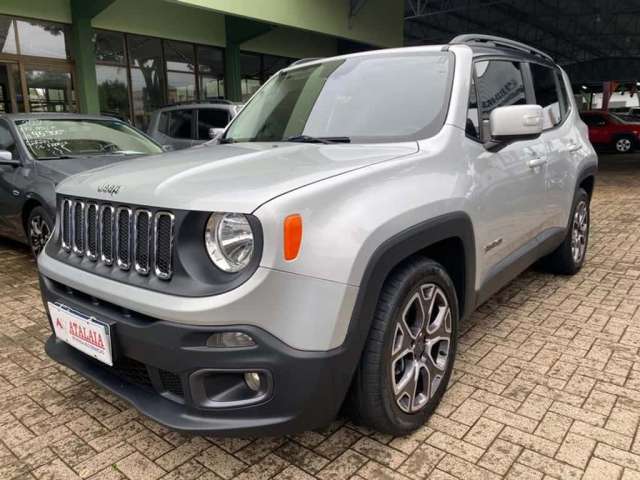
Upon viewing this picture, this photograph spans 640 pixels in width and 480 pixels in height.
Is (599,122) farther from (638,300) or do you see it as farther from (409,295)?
(409,295)

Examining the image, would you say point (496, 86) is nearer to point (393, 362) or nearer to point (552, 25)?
point (393, 362)

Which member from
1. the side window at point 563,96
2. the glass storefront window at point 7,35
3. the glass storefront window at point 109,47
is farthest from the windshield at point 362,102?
the glass storefront window at point 109,47

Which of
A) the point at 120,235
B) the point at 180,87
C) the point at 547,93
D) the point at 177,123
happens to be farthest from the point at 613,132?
the point at 120,235

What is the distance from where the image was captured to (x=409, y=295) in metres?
2.25

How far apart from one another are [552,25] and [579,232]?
92.9 ft

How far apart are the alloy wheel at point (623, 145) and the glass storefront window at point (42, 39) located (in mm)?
18262

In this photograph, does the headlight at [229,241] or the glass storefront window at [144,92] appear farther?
the glass storefront window at [144,92]

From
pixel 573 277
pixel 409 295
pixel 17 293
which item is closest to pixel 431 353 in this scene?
pixel 409 295

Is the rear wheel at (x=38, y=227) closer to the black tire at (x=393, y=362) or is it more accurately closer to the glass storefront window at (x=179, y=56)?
the black tire at (x=393, y=362)

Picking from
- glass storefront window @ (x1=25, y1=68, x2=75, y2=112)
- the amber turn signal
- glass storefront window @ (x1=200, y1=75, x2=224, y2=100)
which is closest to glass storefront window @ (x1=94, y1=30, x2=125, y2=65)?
glass storefront window @ (x1=25, y1=68, x2=75, y2=112)

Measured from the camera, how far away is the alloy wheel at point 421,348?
7.46ft

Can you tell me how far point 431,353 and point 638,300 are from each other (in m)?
2.49

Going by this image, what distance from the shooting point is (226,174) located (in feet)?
7.18

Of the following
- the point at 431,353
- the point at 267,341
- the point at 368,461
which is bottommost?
the point at 368,461
